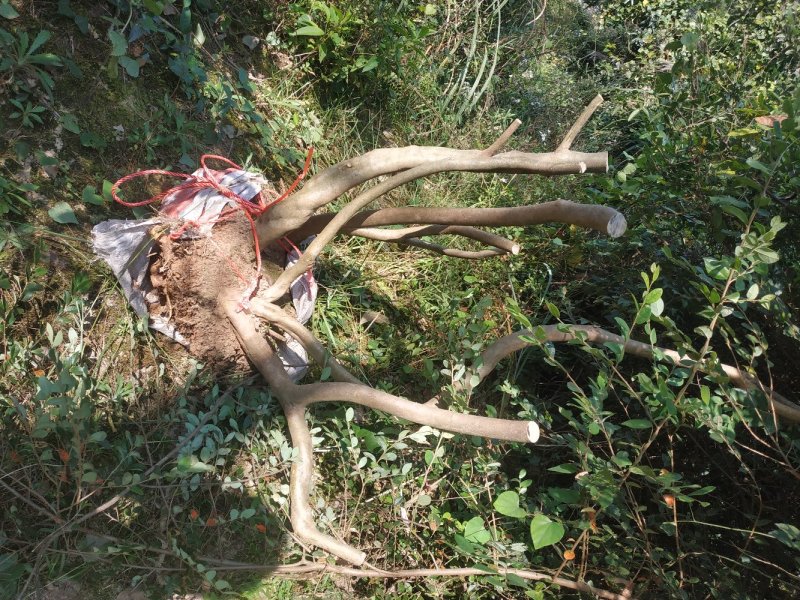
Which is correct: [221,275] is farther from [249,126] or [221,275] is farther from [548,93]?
[548,93]

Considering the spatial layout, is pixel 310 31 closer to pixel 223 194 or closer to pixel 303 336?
pixel 223 194

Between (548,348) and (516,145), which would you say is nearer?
(548,348)

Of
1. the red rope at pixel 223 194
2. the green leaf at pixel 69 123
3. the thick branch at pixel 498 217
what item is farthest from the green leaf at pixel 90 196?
the thick branch at pixel 498 217

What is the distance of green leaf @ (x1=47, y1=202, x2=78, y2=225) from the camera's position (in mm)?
2490

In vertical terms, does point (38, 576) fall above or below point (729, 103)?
below

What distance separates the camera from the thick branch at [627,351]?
82.8 inches

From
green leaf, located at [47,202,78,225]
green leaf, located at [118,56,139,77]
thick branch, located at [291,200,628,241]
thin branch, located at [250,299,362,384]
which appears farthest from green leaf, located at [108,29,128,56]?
thin branch, located at [250,299,362,384]

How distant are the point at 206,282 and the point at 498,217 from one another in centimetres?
110

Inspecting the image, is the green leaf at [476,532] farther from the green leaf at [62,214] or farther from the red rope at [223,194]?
the green leaf at [62,214]

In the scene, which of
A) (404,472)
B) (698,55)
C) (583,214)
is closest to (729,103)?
(698,55)

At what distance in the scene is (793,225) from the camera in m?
2.40

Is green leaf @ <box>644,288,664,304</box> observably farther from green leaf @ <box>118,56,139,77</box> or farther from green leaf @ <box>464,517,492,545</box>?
green leaf @ <box>118,56,139,77</box>

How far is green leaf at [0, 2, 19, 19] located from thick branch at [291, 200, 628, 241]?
1.33 meters

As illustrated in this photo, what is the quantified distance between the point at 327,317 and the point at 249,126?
3.52ft
